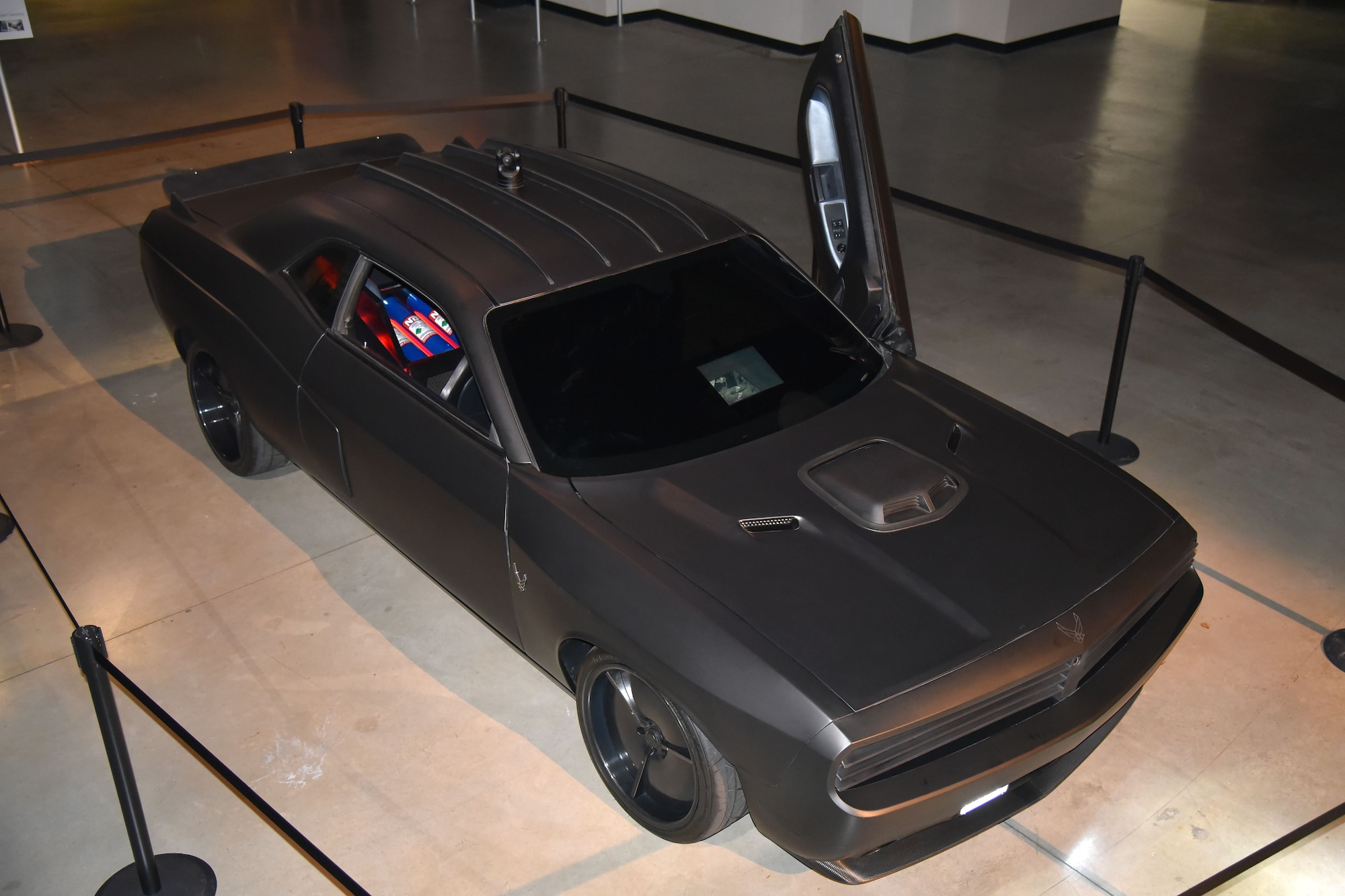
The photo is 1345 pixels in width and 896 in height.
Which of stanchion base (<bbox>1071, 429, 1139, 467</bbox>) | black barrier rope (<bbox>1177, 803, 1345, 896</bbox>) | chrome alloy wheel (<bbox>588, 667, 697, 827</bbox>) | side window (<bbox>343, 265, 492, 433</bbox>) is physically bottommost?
stanchion base (<bbox>1071, 429, 1139, 467</bbox>)

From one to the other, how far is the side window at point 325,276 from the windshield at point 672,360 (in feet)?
2.53

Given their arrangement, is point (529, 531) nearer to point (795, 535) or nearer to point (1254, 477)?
point (795, 535)

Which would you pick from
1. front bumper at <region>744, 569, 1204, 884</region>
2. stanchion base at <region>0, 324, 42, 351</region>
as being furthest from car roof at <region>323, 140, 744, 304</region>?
stanchion base at <region>0, 324, 42, 351</region>

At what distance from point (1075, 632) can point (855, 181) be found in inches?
80.3

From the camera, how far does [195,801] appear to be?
3.44 meters

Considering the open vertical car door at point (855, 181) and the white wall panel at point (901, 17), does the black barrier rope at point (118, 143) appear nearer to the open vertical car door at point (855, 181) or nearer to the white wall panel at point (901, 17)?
the open vertical car door at point (855, 181)

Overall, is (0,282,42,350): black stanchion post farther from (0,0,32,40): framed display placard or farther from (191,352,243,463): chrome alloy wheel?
(0,0,32,40): framed display placard

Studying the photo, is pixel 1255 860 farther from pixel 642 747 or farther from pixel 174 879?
pixel 174 879

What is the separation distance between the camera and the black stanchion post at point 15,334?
19.4ft

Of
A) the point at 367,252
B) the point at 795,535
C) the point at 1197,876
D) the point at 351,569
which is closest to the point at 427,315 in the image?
the point at 367,252

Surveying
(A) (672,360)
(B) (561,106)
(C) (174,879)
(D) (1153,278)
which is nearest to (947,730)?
(A) (672,360)

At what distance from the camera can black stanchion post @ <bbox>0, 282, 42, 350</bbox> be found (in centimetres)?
592

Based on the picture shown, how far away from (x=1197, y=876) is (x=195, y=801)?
9.70ft

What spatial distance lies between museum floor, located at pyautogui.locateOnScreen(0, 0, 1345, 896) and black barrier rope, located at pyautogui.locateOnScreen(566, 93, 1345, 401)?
0.71 m
